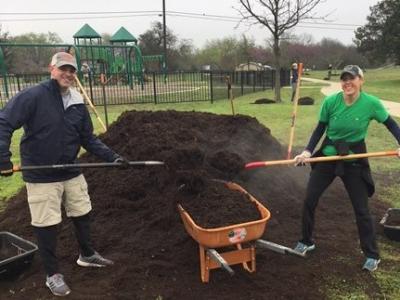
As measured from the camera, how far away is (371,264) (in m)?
4.43

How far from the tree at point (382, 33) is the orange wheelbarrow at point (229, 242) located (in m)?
36.3

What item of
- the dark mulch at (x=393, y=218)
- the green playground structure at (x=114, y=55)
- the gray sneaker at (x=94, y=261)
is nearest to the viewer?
the gray sneaker at (x=94, y=261)

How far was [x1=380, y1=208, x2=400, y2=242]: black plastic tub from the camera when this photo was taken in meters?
5.06

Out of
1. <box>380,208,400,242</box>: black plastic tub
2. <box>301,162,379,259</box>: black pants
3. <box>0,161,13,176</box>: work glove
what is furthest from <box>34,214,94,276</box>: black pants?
<box>380,208,400,242</box>: black plastic tub

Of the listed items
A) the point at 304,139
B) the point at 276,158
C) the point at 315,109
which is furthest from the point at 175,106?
the point at 276,158

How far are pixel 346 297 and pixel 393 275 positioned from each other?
0.67 meters

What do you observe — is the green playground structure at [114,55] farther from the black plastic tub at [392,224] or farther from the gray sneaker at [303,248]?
the gray sneaker at [303,248]

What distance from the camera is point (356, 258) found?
469 centimetres

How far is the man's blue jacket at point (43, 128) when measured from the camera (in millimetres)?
3699

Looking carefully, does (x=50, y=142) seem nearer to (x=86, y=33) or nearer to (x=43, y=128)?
(x=43, y=128)

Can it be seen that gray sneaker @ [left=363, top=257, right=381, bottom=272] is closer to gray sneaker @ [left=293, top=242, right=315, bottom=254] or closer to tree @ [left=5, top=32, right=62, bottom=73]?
gray sneaker @ [left=293, top=242, right=315, bottom=254]

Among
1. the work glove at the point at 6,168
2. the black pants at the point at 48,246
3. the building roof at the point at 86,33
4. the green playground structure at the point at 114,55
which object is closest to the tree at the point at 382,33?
the green playground structure at the point at 114,55

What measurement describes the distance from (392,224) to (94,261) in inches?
129

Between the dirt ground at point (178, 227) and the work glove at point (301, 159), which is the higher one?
the work glove at point (301, 159)
